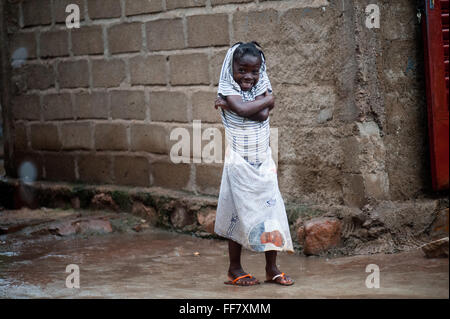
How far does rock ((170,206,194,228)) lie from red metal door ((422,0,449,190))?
2184 millimetres

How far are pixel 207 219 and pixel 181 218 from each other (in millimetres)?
355

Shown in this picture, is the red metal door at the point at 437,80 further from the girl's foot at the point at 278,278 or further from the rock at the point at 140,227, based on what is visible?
the rock at the point at 140,227

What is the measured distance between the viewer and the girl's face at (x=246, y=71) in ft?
13.5

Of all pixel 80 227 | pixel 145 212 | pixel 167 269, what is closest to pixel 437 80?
pixel 167 269

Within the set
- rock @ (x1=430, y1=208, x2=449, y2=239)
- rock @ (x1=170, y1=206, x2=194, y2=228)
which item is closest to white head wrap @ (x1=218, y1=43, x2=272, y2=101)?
rock @ (x1=430, y1=208, x2=449, y2=239)

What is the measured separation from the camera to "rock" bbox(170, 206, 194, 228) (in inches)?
245

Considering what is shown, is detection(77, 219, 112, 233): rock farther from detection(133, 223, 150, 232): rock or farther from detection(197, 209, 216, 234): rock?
detection(197, 209, 216, 234): rock

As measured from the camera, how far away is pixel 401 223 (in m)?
5.20

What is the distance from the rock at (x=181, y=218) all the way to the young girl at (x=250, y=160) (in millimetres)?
1949

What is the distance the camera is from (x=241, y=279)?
172 inches

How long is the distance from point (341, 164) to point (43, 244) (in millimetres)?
2724

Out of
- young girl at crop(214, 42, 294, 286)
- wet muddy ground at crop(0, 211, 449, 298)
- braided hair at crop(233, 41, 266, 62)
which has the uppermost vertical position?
braided hair at crop(233, 41, 266, 62)

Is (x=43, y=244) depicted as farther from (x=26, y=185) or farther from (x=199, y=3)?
(x=199, y=3)

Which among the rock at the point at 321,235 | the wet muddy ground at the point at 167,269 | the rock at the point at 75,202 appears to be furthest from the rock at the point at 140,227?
the rock at the point at 321,235
